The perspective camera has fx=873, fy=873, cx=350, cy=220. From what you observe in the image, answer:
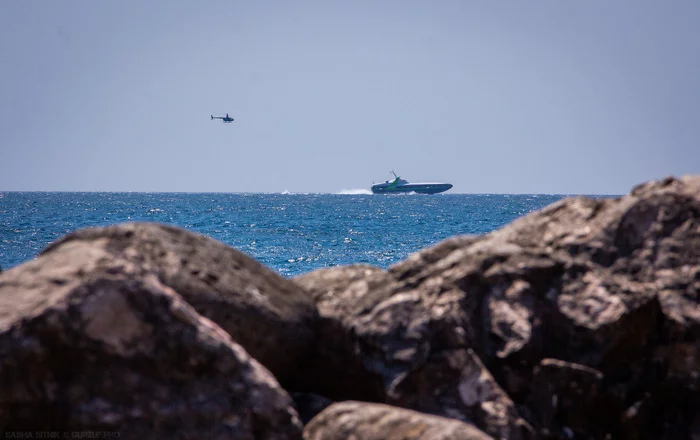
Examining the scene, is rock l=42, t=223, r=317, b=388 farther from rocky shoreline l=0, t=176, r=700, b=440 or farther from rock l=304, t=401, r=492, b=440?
rock l=304, t=401, r=492, b=440

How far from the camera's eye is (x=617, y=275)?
207 inches

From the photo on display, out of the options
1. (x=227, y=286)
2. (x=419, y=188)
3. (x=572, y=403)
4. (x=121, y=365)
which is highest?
(x=227, y=286)

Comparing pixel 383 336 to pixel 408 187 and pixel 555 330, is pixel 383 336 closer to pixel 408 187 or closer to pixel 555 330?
pixel 555 330

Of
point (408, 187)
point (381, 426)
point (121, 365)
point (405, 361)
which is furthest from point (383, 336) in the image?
point (408, 187)

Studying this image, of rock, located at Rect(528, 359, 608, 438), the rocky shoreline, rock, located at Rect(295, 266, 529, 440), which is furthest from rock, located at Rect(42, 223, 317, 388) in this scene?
rock, located at Rect(528, 359, 608, 438)

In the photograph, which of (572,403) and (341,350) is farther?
(341,350)

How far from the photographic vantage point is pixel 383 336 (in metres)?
5.20

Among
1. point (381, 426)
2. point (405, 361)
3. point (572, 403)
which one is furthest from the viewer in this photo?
point (405, 361)

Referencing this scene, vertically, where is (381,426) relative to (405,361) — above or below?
below

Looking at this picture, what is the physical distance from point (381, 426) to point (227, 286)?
1403mm

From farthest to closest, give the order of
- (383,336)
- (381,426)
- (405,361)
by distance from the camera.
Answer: (383,336)
(405,361)
(381,426)

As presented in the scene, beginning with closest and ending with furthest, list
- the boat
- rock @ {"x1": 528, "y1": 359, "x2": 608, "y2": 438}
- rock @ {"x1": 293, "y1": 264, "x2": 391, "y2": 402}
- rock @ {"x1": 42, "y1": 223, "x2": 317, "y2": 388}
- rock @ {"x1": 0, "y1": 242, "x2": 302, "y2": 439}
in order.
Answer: rock @ {"x1": 0, "y1": 242, "x2": 302, "y2": 439}
rock @ {"x1": 528, "y1": 359, "x2": 608, "y2": 438}
rock @ {"x1": 42, "y1": 223, "x2": 317, "y2": 388}
rock @ {"x1": 293, "y1": 264, "x2": 391, "y2": 402}
the boat

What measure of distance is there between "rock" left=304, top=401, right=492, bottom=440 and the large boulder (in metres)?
0.59

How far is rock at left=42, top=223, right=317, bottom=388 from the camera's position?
504cm
